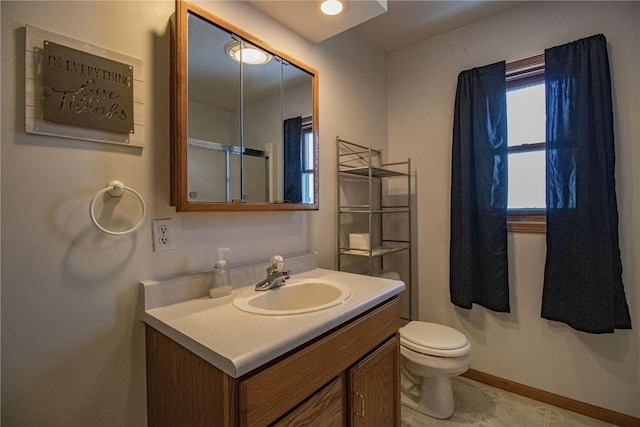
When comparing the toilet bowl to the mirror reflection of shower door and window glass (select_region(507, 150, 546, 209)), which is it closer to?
window glass (select_region(507, 150, 546, 209))

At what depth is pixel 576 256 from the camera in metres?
1.55

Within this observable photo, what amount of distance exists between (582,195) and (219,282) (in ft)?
6.25

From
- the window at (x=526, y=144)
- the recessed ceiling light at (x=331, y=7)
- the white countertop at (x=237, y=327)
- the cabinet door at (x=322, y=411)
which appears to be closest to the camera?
the white countertop at (x=237, y=327)

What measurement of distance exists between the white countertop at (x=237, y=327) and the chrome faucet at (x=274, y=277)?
4.7 inches

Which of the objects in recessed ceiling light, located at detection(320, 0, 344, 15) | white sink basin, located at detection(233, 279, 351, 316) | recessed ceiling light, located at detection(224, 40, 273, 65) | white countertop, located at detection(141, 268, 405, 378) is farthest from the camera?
recessed ceiling light, located at detection(320, 0, 344, 15)

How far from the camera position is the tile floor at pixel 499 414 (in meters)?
1.57

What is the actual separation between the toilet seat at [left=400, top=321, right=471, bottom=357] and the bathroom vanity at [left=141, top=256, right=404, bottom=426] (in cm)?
44


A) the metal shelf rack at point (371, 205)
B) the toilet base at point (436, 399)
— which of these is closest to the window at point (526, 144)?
the metal shelf rack at point (371, 205)

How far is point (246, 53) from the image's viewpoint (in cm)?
128

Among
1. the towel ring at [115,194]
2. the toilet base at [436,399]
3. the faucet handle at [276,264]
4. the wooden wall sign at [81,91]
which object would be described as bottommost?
the toilet base at [436,399]

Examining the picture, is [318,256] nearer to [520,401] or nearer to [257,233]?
[257,233]

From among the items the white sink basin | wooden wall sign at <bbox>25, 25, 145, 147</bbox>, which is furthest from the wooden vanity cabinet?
wooden wall sign at <bbox>25, 25, 145, 147</bbox>

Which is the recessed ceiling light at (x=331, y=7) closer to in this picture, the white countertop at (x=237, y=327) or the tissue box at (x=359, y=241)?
the tissue box at (x=359, y=241)

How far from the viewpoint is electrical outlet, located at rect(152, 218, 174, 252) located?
1.03 meters
